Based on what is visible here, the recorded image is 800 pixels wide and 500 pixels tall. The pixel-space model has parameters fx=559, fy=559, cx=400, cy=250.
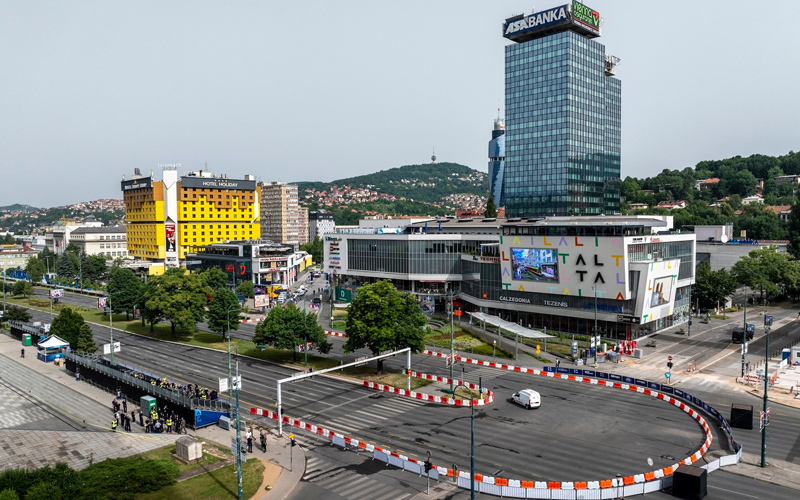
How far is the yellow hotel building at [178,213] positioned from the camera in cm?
17858

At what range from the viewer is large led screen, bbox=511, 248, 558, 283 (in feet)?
285

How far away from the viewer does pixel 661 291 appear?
84750mm

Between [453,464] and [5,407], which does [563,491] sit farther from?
[5,407]

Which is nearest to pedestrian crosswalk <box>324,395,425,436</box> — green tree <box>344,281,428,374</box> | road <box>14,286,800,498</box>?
road <box>14,286,800,498</box>

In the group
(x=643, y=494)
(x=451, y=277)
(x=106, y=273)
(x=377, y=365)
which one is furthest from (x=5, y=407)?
(x=106, y=273)

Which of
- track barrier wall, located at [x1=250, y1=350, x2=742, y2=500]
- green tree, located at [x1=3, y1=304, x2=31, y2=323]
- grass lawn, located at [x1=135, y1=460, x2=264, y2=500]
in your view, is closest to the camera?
grass lawn, located at [x1=135, y1=460, x2=264, y2=500]

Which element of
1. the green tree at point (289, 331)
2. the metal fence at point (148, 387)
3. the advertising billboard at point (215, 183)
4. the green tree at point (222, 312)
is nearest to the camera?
the metal fence at point (148, 387)

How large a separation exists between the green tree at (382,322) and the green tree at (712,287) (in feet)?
212

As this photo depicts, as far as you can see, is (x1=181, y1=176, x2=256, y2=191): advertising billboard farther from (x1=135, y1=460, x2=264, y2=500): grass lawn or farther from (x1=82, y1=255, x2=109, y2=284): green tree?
(x1=135, y1=460, x2=264, y2=500): grass lawn

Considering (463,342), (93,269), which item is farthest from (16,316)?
(463,342)

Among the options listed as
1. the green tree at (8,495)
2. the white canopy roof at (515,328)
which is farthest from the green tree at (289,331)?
the green tree at (8,495)

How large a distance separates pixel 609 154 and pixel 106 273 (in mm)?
153873

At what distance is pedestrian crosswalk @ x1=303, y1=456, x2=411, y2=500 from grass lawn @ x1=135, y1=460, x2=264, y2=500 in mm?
3507

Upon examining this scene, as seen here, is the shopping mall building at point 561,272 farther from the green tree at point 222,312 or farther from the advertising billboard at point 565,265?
the green tree at point 222,312
